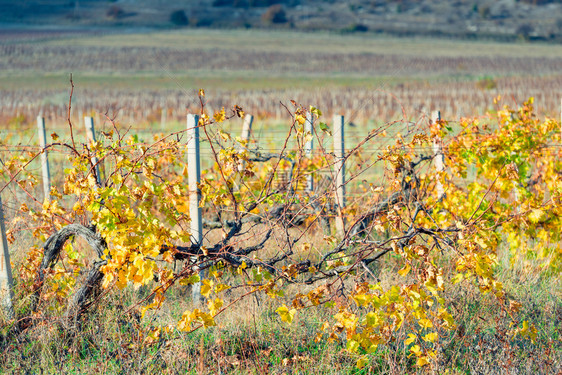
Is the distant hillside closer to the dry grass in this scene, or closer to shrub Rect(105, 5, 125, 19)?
shrub Rect(105, 5, 125, 19)

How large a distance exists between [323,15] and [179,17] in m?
22.7

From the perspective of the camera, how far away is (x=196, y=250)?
334 centimetres

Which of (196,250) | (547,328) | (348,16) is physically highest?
(348,16)

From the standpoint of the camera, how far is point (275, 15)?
7400cm

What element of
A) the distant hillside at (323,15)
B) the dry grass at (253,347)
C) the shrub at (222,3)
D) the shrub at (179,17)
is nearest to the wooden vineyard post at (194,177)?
the dry grass at (253,347)

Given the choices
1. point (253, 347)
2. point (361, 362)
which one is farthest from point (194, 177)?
point (361, 362)

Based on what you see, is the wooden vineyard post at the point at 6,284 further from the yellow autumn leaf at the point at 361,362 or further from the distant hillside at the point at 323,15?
the distant hillside at the point at 323,15

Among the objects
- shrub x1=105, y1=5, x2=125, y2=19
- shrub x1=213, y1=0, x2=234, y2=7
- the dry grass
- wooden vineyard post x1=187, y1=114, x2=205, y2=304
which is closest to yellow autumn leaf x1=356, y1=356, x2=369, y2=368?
the dry grass

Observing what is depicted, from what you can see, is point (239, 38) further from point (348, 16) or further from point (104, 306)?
point (104, 306)

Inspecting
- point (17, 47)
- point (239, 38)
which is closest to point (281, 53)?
point (239, 38)

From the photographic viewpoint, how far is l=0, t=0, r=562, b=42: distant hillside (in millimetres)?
65125

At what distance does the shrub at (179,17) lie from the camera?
72062 mm

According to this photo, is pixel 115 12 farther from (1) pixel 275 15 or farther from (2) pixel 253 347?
(2) pixel 253 347

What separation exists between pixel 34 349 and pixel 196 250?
4.05ft
